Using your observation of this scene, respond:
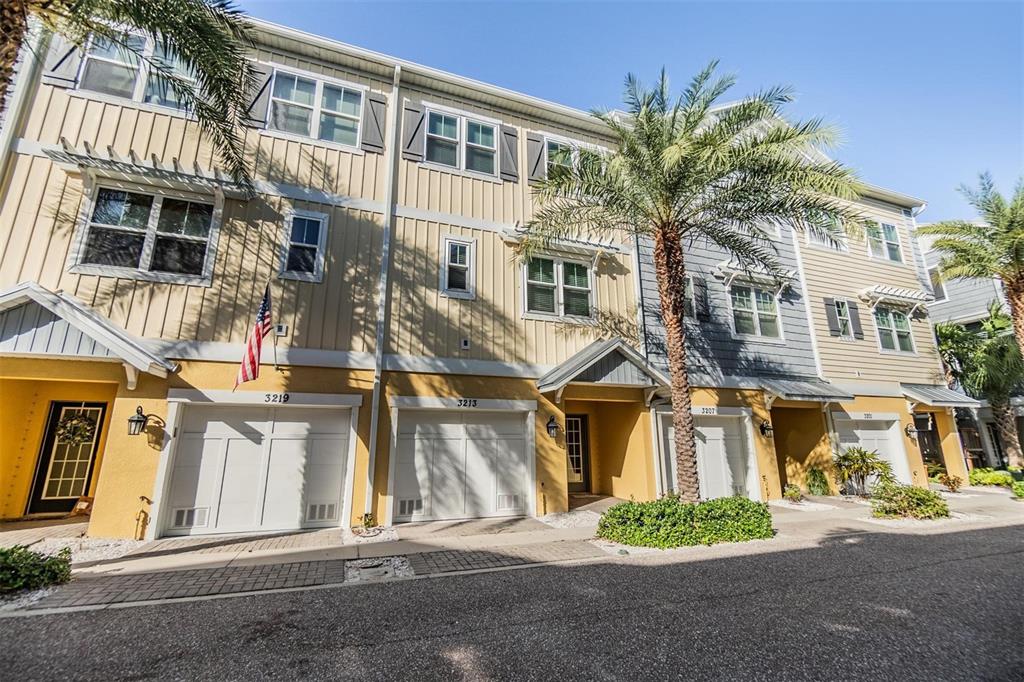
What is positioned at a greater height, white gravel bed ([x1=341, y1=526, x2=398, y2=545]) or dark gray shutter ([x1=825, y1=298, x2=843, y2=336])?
dark gray shutter ([x1=825, y1=298, x2=843, y2=336])

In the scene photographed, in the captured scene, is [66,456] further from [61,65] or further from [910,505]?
[910,505]

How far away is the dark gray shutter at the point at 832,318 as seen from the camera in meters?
15.5

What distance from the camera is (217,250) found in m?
9.46

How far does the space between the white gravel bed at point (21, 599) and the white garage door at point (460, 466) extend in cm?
548

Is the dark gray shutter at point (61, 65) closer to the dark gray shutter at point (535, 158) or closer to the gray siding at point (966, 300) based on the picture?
the dark gray shutter at point (535, 158)

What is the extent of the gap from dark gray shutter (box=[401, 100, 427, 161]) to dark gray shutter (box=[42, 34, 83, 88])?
22.5 feet

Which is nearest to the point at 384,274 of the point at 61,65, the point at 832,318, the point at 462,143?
the point at 462,143

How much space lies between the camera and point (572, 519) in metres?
10.3

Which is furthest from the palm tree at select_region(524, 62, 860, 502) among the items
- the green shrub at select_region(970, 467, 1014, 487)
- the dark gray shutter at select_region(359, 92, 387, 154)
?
the green shrub at select_region(970, 467, 1014, 487)

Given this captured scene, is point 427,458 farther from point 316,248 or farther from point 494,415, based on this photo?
point 316,248

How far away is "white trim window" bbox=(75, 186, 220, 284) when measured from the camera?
8805 millimetres

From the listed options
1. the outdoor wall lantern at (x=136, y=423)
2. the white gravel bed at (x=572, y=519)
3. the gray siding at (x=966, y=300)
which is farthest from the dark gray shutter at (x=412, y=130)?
the gray siding at (x=966, y=300)

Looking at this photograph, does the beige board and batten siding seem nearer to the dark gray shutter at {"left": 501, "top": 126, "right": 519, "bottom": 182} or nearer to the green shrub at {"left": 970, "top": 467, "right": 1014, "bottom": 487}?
the green shrub at {"left": 970, "top": 467, "right": 1014, "bottom": 487}

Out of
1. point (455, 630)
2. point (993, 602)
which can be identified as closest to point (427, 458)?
point (455, 630)
